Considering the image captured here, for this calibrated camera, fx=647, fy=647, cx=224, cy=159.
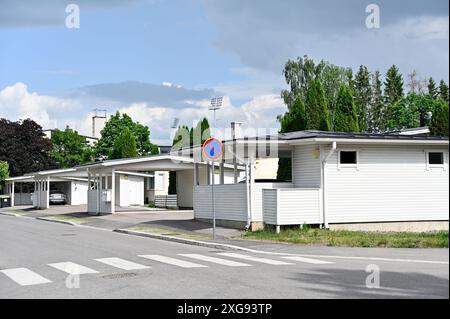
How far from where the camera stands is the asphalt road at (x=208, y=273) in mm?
9828

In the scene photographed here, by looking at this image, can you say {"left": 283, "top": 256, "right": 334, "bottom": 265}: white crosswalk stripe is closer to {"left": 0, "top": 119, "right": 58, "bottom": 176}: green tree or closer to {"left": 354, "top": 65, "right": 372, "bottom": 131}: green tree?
{"left": 354, "top": 65, "right": 372, "bottom": 131}: green tree

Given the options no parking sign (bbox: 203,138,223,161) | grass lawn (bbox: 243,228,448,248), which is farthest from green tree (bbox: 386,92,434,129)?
no parking sign (bbox: 203,138,223,161)

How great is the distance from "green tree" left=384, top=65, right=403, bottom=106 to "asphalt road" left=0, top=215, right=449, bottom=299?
6521 cm

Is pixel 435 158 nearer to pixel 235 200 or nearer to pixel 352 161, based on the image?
pixel 352 161

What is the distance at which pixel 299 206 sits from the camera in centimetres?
2081

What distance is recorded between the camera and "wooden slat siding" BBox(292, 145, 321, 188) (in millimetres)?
21516

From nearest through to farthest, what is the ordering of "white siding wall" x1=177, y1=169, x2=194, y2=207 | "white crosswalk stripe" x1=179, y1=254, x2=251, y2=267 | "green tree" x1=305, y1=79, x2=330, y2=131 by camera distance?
1. "white crosswalk stripe" x1=179, y1=254, x2=251, y2=267
2. "green tree" x1=305, y1=79, x2=330, y2=131
3. "white siding wall" x1=177, y1=169, x2=194, y2=207

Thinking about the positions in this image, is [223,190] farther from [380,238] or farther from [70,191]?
[70,191]

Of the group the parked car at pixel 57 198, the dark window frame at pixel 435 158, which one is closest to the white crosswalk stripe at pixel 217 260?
the dark window frame at pixel 435 158

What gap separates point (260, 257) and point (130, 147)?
151 feet

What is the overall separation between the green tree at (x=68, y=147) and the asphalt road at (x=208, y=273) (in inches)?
2610

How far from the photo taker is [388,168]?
22.0 m

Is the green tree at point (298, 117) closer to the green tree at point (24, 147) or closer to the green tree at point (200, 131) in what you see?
the green tree at point (200, 131)
